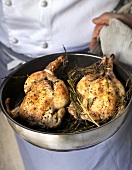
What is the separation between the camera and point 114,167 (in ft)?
2.34

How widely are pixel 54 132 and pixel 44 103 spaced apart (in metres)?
0.05

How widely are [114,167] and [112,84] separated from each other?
245 mm

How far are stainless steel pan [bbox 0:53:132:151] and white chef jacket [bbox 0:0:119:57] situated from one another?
0.17m

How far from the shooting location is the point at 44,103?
534 mm

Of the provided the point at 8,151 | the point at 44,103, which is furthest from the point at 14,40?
the point at 8,151

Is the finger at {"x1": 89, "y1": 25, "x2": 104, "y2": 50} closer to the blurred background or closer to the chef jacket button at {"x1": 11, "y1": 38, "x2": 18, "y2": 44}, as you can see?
the chef jacket button at {"x1": 11, "y1": 38, "x2": 18, "y2": 44}

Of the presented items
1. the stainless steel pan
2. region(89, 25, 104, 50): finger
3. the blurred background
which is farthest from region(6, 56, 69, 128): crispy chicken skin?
the blurred background

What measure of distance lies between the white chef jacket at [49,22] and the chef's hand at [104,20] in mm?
48

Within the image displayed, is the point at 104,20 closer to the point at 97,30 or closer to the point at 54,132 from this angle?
the point at 97,30

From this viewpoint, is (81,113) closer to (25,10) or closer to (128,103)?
(128,103)

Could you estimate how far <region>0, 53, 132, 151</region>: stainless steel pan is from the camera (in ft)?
1.54

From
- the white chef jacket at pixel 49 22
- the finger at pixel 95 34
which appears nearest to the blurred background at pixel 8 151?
the white chef jacket at pixel 49 22

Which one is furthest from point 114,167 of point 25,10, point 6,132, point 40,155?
point 6,132

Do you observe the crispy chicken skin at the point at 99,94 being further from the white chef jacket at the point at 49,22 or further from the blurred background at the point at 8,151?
the blurred background at the point at 8,151
